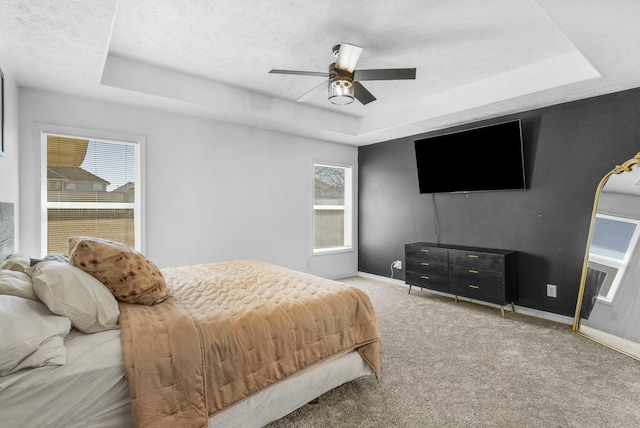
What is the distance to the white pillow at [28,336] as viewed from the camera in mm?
1177

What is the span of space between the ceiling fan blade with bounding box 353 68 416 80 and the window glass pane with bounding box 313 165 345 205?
9.07 feet

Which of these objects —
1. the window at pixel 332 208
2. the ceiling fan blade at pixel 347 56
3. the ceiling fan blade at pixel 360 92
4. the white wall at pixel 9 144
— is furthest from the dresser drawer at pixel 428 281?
the white wall at pixel 9 144

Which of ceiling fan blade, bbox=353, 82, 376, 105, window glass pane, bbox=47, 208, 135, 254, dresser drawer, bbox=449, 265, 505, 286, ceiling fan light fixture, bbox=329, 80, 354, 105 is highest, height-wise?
ceiling fan blade, bbox=353, 82, 376, 105

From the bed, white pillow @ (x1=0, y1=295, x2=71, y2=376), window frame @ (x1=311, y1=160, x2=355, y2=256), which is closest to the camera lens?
white pillow @ (x1=0, y1=295, x2=71, y2=376)

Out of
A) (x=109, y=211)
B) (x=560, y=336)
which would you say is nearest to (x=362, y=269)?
(x=560, y=336)

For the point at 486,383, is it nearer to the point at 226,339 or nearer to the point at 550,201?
the point at 226,339

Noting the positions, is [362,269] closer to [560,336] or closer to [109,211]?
[560,336]

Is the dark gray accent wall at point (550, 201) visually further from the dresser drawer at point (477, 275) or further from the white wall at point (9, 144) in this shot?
the white wall at point (9, 144)

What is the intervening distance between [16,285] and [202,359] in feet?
2.92

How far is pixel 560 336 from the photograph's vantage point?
312 centimetres

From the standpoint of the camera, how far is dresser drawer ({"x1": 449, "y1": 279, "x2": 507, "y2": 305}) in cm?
365

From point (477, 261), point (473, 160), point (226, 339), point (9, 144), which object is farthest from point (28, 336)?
point (473, 160)

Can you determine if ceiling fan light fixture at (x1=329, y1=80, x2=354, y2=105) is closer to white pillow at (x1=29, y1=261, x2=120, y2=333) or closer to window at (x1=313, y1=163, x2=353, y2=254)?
white pillow at (x1=29, y1=261, x2=120, y2=333)

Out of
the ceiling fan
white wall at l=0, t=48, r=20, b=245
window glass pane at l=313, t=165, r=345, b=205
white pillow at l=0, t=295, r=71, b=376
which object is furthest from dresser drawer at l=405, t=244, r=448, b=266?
white wall at l=0, t=48, r=20, b=245
